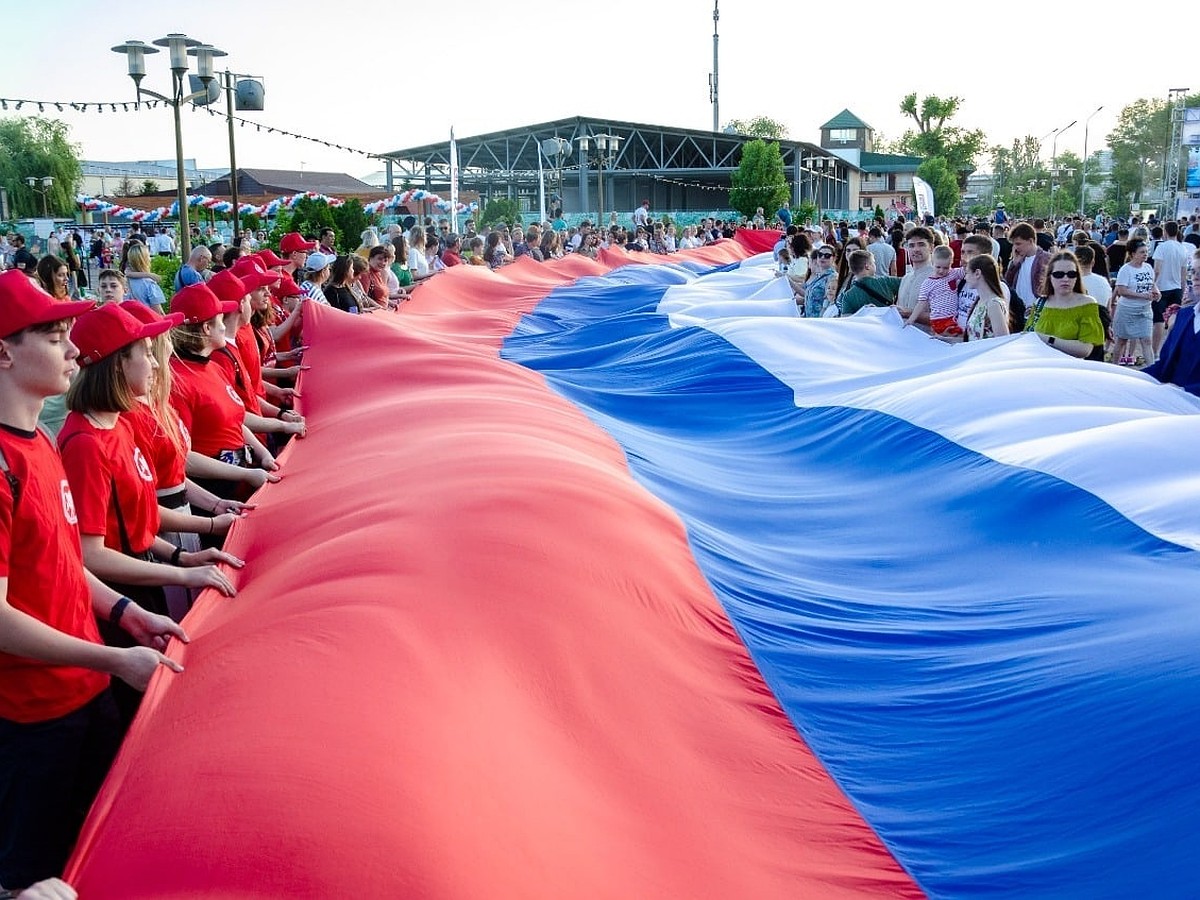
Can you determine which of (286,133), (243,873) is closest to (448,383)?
(243,873)

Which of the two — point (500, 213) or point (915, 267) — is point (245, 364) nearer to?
point (915, 267)

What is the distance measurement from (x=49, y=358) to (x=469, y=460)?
1.40 metres

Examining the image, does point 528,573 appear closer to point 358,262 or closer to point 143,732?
point 143,732

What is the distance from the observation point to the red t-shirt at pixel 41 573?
6.93 feet

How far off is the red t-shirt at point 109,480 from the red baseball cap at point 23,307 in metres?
0.47

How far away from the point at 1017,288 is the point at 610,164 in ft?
123

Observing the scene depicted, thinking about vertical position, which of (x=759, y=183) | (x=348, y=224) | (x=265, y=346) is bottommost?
(x=265, y=346)

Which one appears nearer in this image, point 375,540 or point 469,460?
point 375,540

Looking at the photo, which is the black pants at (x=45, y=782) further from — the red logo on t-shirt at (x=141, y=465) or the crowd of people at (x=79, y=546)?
the red logo on t-shirt at (x=141, y=465)

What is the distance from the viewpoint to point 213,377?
4.06 meters

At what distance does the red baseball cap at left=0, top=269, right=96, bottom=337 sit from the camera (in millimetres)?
2148

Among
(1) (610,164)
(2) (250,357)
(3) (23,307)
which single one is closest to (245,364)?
(2) (250,357)

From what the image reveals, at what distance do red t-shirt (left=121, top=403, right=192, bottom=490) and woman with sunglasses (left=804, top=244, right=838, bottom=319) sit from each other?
698 cm

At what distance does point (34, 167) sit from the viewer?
52094 mm
